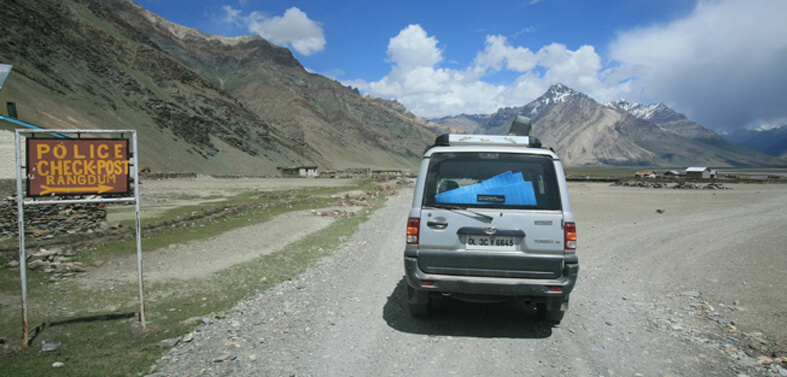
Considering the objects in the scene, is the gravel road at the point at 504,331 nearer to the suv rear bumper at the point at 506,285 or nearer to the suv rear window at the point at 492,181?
the suv rear bumper at the point at 506,285

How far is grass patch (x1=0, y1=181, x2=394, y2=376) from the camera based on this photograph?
557 centimetres

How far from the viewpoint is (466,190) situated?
6.16 metres

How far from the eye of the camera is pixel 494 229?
5.93 m

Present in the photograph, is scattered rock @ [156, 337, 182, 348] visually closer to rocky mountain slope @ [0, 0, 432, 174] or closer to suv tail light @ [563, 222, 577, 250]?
suv tail light @ [563, 222, 577, 250]

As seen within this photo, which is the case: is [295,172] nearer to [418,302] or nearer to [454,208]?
[418,302]

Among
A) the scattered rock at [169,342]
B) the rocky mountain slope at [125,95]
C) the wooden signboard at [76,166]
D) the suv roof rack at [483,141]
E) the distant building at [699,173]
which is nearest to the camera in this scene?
the scattered rock at [169,342]

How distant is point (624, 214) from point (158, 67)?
117 m

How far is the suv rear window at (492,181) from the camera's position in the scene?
6.05m

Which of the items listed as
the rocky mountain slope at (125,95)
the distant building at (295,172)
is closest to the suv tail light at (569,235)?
the rocky mountain slope at (125,95)

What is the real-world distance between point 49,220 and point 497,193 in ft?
52.4

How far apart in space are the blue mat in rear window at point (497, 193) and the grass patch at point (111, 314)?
4.36 m

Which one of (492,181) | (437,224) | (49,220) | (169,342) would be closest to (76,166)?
(169,342)

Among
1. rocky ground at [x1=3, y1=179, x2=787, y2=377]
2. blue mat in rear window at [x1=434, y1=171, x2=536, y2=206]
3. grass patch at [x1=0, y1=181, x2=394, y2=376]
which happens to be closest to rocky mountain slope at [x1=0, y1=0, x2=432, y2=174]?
grass patch at [x1=0, y1=181, x2=394, y2=376]

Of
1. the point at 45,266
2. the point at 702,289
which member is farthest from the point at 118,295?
the point at 702,289
